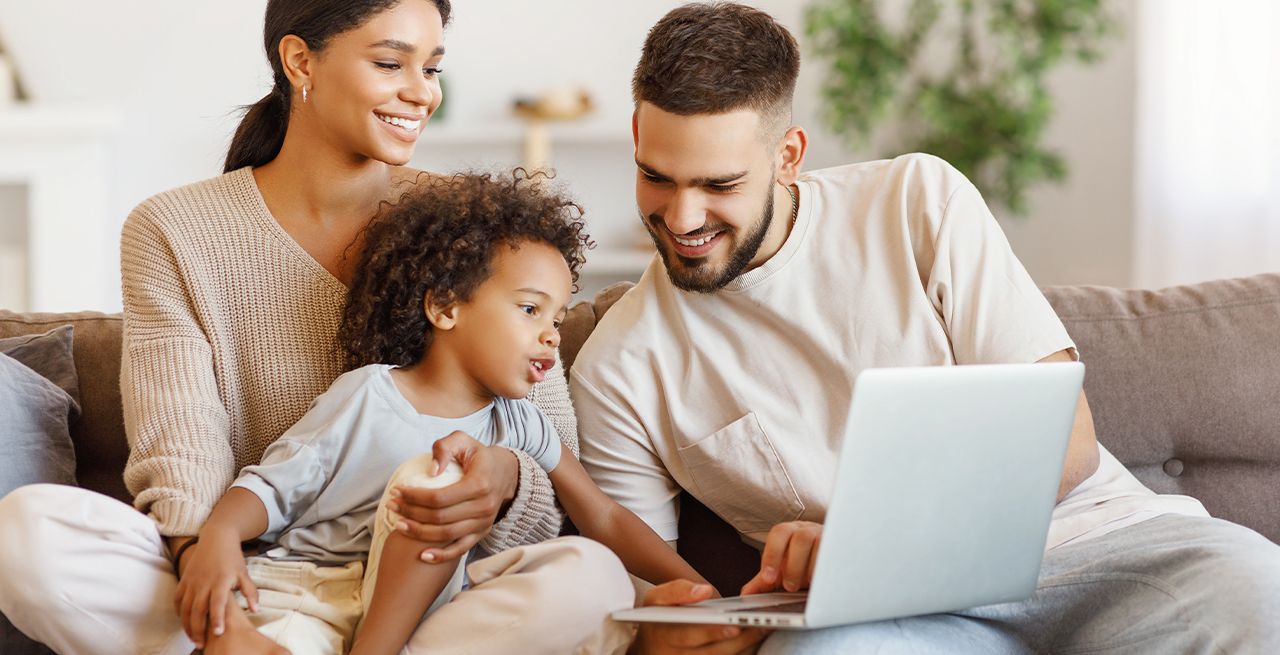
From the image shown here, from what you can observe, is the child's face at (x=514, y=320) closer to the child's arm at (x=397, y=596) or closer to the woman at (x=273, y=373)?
the woman at (x=273, y=373)

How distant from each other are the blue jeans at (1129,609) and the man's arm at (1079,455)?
106 mm

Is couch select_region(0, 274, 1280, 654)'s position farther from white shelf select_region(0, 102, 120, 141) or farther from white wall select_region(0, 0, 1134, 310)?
white shelf select_region(0, 102, 120, 141)

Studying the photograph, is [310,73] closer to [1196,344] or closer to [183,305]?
[183,305]

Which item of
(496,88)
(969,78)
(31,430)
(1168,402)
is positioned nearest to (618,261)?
(496,88)

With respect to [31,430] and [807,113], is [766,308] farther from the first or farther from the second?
[807,113]

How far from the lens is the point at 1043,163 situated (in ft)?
12.6

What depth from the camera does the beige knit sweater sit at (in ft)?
4.90

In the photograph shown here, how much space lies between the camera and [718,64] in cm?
158

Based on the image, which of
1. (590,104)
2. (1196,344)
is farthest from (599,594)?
(590,104)

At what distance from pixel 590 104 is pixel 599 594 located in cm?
327

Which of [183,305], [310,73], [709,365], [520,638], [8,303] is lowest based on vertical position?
[8,303]

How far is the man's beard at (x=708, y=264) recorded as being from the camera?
5.23ft

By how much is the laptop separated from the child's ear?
482 mm

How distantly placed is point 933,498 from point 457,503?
0.50 meters
